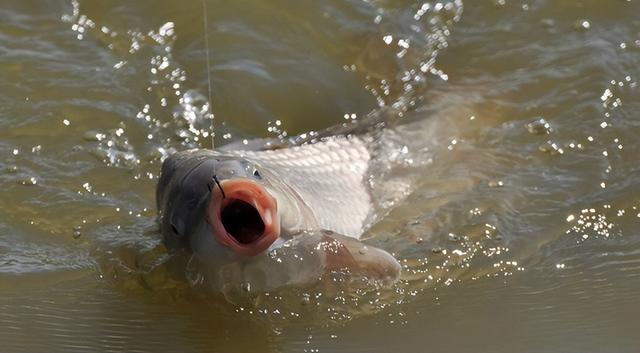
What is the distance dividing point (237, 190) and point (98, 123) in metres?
2.13

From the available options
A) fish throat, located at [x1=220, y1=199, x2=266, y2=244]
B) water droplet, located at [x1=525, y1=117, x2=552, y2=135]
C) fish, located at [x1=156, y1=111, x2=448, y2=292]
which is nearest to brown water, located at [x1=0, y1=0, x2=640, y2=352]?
water droplet, located at [x1=525, y1=117, x2=552, y2=135]

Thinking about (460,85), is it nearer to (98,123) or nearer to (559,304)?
(98,123)

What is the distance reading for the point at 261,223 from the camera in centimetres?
310

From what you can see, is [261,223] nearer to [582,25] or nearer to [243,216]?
[243,216]

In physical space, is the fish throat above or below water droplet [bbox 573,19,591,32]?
below

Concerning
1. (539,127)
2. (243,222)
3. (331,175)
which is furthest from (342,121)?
(243,222)

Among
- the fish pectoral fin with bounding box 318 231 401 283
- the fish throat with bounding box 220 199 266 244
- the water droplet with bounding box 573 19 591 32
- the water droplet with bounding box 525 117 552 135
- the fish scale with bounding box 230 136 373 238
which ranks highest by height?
the water droplet with bounding box 573 19 591 32

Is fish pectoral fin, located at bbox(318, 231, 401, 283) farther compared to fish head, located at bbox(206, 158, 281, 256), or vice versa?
fish pectoral fin, located at bbox(318, 231, 401, 283)

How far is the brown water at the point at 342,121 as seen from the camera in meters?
3.43

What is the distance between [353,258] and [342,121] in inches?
70.4

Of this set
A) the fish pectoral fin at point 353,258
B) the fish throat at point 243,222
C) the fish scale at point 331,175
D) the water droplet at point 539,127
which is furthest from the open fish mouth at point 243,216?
the water droplet at point 539,127

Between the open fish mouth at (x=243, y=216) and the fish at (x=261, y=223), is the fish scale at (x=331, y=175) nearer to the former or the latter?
the fish at (x=261, y=223)

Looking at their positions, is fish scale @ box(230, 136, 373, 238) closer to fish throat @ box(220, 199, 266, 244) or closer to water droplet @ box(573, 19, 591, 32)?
fish throat @ box(220, 199, 266, 244)

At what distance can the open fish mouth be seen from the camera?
2992 millimetres
